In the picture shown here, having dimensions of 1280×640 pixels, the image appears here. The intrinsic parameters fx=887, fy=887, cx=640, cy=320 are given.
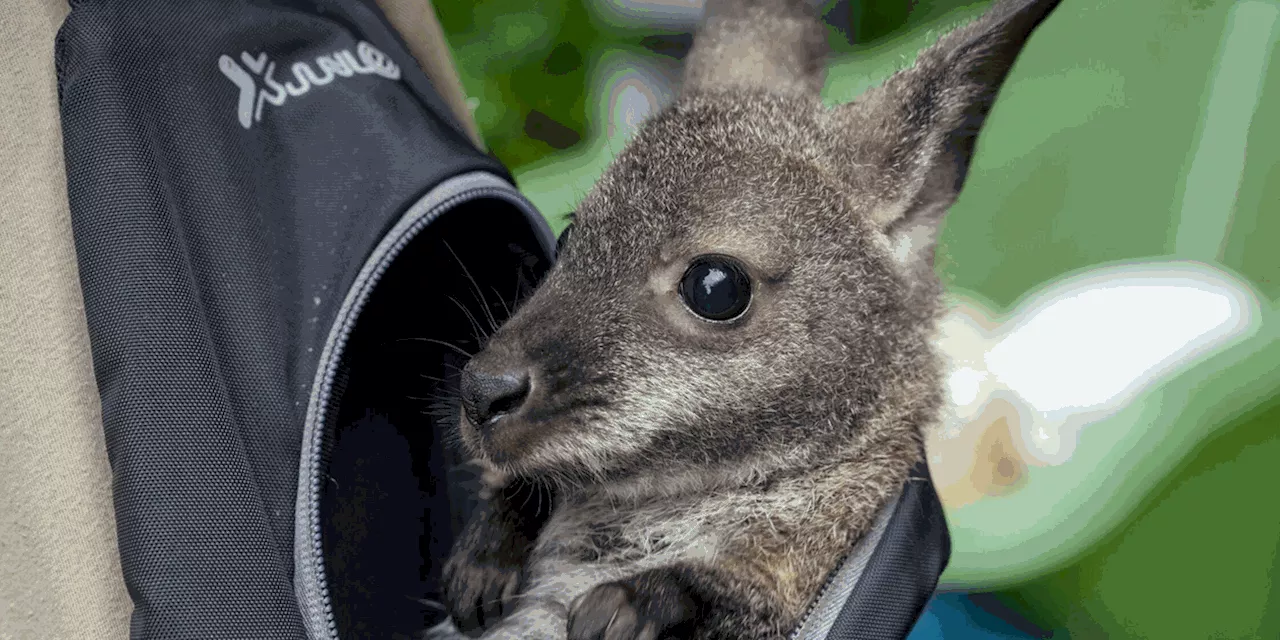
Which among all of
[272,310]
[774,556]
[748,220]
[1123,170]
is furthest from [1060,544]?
[272,310]

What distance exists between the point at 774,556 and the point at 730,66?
95 cm

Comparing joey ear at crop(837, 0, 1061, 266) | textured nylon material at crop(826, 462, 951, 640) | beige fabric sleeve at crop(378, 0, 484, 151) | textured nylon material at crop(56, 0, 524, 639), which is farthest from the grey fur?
beige fabric sleeve at crop(378, 0, 484, 151)

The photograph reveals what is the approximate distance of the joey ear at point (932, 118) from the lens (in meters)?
1.31

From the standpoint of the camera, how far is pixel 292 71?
A: 1.47 metres

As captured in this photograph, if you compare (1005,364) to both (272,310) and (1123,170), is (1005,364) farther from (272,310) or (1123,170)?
(272,310)

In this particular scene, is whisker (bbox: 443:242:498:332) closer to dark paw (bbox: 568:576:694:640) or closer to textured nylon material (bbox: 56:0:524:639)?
textured nylon material (bbox: 56:0:524:639)

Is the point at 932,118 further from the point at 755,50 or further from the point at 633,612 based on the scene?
the point at 633,612

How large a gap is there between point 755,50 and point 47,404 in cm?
137

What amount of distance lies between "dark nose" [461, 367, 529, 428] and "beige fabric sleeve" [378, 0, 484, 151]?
660mm

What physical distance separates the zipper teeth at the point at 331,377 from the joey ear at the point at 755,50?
561mm

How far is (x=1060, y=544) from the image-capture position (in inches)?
63.6

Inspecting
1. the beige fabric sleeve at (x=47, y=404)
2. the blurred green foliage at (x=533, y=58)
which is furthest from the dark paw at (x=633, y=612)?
the blurred green foliage at (x=533, y=58)

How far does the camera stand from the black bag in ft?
3.99

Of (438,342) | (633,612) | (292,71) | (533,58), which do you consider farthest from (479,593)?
(533,58)
